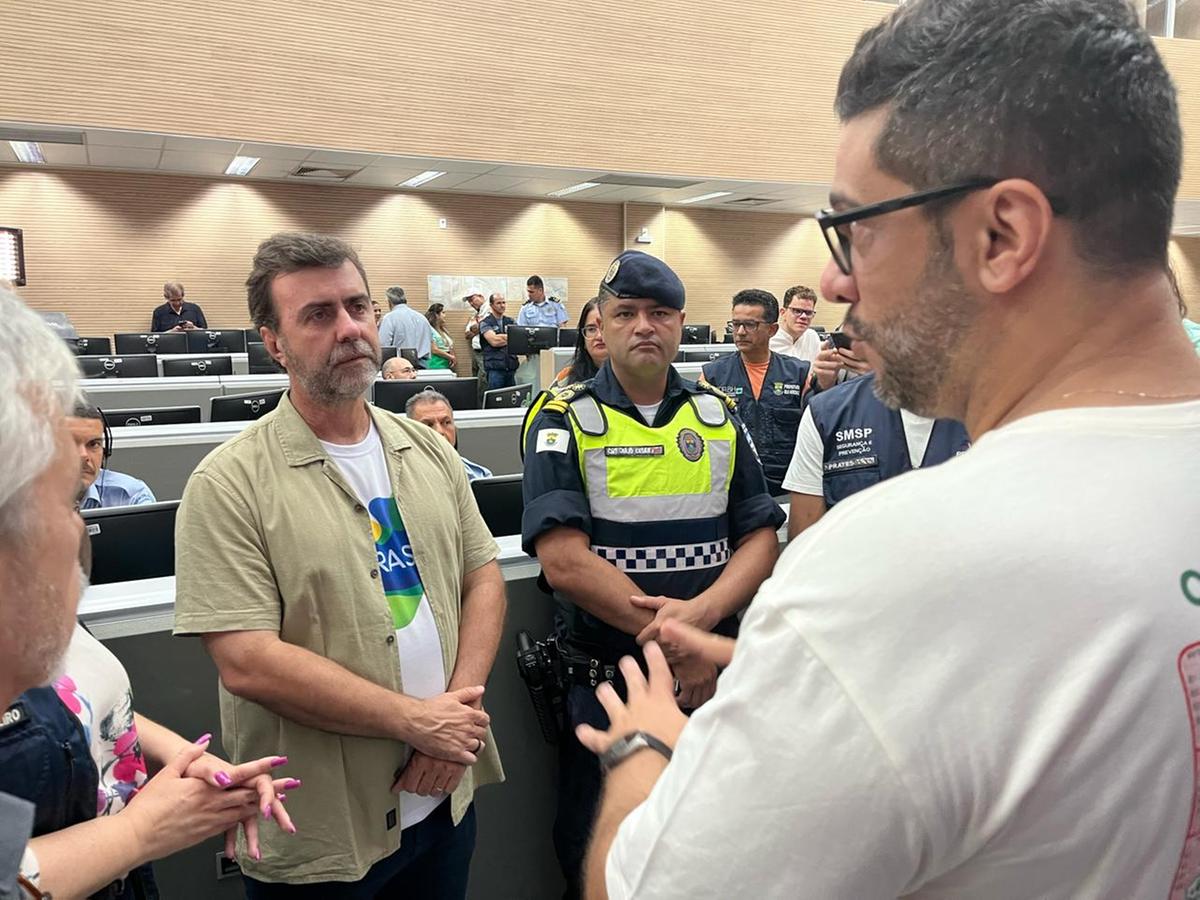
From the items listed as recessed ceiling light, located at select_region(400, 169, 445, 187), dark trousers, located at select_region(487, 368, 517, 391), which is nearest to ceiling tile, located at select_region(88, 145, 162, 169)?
recessed ceiling light, located at select_region(400, 169, 445, 187)

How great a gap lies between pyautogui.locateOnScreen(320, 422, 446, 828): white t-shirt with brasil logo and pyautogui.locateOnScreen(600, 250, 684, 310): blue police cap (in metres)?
0.86

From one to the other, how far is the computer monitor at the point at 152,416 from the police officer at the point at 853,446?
3433 mm

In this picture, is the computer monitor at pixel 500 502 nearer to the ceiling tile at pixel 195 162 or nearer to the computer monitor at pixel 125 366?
the computer monitor at pixel 125 366

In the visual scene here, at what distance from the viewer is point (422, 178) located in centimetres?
1127

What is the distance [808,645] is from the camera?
21.0 inches

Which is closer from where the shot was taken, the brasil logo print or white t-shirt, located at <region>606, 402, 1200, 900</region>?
white t-shirt, located at <region>606, 402, 1200, 900</region>

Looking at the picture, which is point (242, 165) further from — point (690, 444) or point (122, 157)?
point (690, 444)

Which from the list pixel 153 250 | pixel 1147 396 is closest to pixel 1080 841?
pixel 1147 396

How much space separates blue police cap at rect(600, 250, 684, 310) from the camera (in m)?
2.16

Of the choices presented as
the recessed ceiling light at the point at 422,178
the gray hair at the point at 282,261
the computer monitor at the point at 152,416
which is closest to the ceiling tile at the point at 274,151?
the recessed ceiling light at the point at 422,178

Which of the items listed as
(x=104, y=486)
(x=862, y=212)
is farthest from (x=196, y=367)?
(x=862, y=212)

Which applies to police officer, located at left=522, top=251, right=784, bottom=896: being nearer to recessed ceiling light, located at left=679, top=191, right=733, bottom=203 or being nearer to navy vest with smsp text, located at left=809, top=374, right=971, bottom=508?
navy vest with smsp text, located at left=809, top=374, right=971, bottom=508

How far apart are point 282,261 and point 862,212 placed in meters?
1.44

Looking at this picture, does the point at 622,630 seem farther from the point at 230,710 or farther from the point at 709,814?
the point at 709,814
